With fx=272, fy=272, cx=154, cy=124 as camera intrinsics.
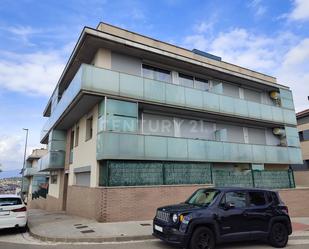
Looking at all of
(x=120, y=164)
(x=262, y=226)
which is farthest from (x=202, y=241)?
(x=120, y=164)

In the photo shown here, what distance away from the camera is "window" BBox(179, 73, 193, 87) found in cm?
1610

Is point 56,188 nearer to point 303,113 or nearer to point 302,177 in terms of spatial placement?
point 302,177

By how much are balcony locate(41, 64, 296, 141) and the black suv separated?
245 inches

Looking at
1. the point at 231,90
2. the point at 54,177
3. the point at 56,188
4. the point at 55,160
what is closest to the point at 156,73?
the point at 231,90

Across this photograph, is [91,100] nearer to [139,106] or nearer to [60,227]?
[139,106]

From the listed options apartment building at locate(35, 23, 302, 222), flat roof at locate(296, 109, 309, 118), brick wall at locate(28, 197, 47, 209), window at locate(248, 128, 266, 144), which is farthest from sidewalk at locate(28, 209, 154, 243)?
flat roof at locate(296, 109, 309, 118)

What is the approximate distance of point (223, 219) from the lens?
7320mm

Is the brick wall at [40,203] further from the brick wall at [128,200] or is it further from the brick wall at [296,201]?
the brick wall at [296,201]

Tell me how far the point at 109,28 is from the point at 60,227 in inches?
372

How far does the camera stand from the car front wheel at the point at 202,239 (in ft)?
22.4

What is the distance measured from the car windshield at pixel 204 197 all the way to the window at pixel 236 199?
291mm

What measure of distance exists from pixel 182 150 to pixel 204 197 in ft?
17.9

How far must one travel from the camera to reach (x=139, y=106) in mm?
13664

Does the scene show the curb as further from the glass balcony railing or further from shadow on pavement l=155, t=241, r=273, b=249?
the glass balcony railing
